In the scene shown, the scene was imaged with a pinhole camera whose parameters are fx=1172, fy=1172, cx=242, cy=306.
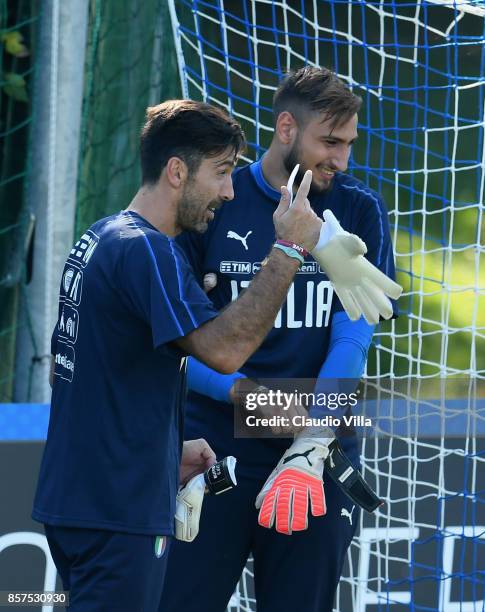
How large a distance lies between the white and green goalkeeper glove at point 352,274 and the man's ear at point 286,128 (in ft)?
0.72

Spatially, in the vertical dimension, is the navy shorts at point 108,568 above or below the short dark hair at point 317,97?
below

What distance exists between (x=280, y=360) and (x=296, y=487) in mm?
368

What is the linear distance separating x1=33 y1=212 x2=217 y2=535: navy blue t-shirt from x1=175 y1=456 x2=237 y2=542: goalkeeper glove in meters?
0.19

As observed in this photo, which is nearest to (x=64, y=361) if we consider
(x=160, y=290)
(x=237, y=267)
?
(x=160, y=290)

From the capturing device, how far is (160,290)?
2559 millimetres

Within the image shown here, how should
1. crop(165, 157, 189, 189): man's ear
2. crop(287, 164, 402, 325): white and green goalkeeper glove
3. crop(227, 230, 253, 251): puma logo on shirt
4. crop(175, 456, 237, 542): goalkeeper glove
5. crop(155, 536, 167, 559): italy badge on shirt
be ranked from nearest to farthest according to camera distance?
crop(155, 536, 167, 559): italy badge on shirt, crop(165, 157, 189, 189): man's ear, crop(175, 456, 237, 542): goalkeeper glove, crop(287, 164, 402, 325): white and green goalkeeper glove, crop(227, 230, 253, 251): puma logo on shirt

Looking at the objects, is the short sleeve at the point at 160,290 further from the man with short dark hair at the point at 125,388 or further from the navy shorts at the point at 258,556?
the navy shorts at the point at 258,556

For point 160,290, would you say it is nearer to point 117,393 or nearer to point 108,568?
point 117,393

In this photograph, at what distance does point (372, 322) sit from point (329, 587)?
76 centimetres

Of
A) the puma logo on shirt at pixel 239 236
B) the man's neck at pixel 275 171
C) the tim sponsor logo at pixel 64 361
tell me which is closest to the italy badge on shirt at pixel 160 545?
the tim sponsor logo at pixel 64 361

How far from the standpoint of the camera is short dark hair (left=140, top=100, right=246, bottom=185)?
280cm

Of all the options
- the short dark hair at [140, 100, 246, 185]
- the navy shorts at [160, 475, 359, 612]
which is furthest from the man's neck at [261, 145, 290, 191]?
the navy shorts at [160, 475, 359, 612]

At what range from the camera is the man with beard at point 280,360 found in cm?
325

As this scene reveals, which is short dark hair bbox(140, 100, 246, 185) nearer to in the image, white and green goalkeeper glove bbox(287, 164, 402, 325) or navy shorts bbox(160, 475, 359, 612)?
white and green goalkeeper glove bbox(287, 164, 402, 325)
